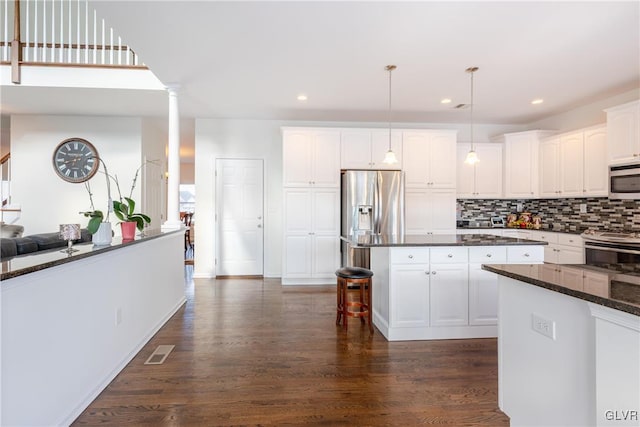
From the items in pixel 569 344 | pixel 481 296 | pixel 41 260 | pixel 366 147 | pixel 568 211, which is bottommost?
pixel 481 296

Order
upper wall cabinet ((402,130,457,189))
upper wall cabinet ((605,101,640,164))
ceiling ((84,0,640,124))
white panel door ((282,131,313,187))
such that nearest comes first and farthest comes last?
ceiling ((84,0,640,124)) < upper wall cabinet ((605,101,640,164)) < white panel door ((282,131,313,187)) < upper wall cabinet ((402,130,457,189))

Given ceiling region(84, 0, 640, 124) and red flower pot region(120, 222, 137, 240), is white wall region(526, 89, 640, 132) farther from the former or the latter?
red flower pot region(120, 222, 137, 240)

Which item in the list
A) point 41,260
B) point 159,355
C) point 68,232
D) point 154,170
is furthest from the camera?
point 154,170

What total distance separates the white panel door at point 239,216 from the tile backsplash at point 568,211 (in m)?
3.49

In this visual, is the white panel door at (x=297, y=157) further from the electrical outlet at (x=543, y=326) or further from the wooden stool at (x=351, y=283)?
the electrical outlet at (x=543, y=326)

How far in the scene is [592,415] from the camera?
116 cm

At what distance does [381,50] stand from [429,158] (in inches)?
96.3

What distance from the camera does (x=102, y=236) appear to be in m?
2.20

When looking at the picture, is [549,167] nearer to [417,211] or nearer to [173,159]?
[417,211]

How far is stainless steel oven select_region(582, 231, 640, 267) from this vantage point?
11.0 feet

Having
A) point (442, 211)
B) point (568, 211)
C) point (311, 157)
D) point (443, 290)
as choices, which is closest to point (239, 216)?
point (311, 157)

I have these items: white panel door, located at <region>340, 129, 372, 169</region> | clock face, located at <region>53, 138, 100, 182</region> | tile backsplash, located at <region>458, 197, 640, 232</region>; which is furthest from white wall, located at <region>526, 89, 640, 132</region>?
clock face, located at <region>53, 138, 100, 182</region>

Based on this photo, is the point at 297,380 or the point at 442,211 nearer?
the point at 297,380

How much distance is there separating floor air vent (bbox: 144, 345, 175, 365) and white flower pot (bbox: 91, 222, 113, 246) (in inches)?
37.5
